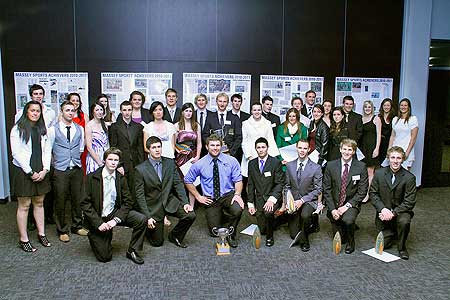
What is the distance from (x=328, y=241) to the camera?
435 centimetres

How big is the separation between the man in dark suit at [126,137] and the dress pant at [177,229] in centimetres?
83

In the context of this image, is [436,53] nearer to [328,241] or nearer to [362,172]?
[362,172]

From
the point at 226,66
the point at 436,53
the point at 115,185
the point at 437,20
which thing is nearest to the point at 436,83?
the point at 436,53

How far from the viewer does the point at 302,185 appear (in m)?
4.40

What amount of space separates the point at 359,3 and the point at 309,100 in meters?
1.78

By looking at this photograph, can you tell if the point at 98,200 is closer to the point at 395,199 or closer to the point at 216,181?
the point at 216,181

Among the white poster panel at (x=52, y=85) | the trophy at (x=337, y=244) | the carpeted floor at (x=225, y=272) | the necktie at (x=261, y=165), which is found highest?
the white poster panel at (x=52, y=85)

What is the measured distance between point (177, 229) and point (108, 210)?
2.39 feet

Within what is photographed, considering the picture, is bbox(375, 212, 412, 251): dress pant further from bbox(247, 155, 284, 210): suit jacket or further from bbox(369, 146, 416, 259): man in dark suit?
bbox(247, 155, 284, 210): suit jacket

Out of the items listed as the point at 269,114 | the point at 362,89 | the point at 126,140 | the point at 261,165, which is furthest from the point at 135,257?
the point at 362,89

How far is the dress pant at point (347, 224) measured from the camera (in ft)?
13.2

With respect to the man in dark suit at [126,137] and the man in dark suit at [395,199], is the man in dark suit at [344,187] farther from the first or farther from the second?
the man in dark suit at [126,137]

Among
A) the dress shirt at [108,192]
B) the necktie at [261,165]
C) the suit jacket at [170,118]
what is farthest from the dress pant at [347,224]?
the suit jacket at [170,118]

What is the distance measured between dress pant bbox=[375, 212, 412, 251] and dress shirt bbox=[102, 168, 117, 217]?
260 cm
